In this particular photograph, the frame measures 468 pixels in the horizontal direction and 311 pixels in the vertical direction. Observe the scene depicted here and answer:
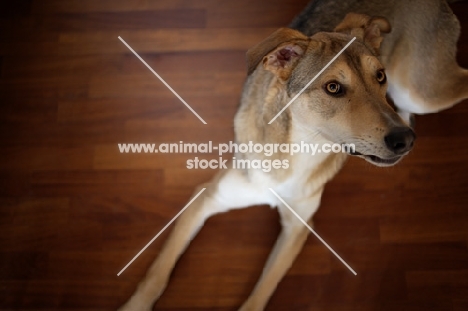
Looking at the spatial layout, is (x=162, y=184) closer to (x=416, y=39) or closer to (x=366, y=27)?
(x=366, y=27)

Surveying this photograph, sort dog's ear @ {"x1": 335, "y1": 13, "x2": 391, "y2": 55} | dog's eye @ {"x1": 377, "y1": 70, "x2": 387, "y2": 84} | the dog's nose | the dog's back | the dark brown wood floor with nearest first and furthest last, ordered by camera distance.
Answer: the dog's nose < dog's eye @ {"x1": 377, "y1": 70, "x2": 387, "y2": 84} < dog's ear @ {"x1": 335, "y1": 13, "x2": 391, "y2": 55} < the dog's back < the dark brown wood floor

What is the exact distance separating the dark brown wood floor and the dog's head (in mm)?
937

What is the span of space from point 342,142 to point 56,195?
5.77 ft

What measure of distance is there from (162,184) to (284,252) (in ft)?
2.72

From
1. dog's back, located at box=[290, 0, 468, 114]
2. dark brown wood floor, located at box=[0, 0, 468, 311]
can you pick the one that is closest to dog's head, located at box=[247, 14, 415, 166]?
dog's back, located at box=[290, 0, 468, 114]

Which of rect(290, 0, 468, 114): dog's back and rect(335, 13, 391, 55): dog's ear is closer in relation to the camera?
rect(335, 13, 391, 55): dog's ear

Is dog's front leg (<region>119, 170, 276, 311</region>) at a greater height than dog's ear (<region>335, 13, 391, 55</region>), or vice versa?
dog's ear (<region>335, 13, 391, 55</region>)

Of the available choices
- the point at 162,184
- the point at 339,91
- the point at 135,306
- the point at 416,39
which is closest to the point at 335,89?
the point at 339,91

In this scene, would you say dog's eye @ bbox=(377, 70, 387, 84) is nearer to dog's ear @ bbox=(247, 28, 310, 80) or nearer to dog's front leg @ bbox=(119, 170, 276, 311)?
dog's ear @ bbox=(247, 28, 310, 80)

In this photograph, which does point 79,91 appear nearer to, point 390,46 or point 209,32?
point 209,32

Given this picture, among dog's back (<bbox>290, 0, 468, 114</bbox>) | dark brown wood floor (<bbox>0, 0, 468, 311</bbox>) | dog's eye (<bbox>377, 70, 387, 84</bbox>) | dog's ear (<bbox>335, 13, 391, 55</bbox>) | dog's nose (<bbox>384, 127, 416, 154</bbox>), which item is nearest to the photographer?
dog's nose (<bbox>384, 127, 416, 154</bbox>)

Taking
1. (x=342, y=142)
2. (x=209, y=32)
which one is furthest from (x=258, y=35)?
(x=342, y=142)

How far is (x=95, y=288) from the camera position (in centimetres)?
270

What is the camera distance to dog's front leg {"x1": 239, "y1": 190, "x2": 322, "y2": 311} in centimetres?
253
